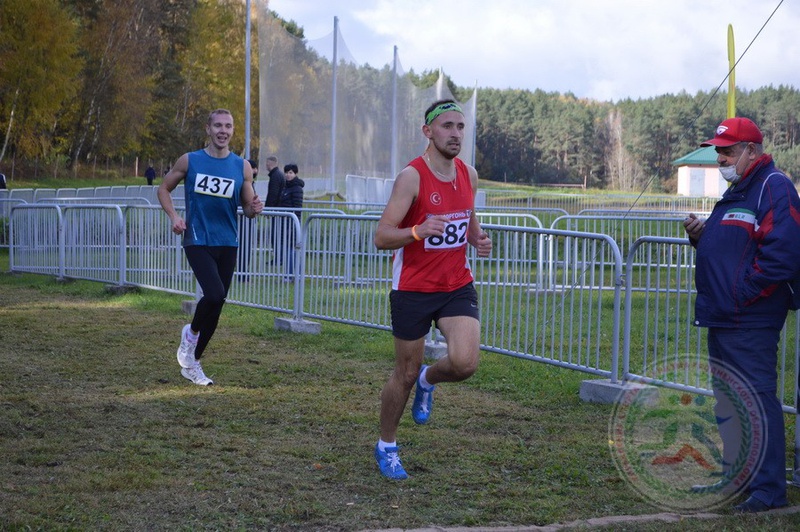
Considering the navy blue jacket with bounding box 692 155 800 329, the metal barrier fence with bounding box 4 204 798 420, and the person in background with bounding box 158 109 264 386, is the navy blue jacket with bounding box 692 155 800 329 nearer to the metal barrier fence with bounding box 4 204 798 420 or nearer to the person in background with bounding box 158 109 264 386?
the metal barrier fence with bounding box 4 204 798 420

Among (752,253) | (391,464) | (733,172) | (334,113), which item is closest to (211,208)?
(391,464)

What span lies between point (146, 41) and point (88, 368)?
6280 cm

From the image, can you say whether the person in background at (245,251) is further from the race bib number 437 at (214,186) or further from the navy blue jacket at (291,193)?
the navy blue jacket at (291,193)

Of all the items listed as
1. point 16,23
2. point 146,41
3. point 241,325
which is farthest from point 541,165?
point 241,325

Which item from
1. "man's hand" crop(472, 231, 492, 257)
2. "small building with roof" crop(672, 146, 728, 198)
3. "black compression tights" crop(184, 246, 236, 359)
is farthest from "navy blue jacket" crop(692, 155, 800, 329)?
"small building with roof" crop(672, 146, 728, 198)

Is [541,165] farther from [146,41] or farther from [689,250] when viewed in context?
[689,250]

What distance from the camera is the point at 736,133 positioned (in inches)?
205

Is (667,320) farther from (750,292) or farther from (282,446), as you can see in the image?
(282,446)

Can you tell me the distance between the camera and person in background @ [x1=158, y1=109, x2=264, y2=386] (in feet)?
26.7

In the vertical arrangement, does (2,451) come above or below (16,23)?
below

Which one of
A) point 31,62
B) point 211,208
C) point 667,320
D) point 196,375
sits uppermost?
point 31,62

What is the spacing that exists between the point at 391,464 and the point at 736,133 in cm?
252

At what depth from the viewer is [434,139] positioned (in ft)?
18.1

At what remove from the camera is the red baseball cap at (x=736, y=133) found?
520 cm
